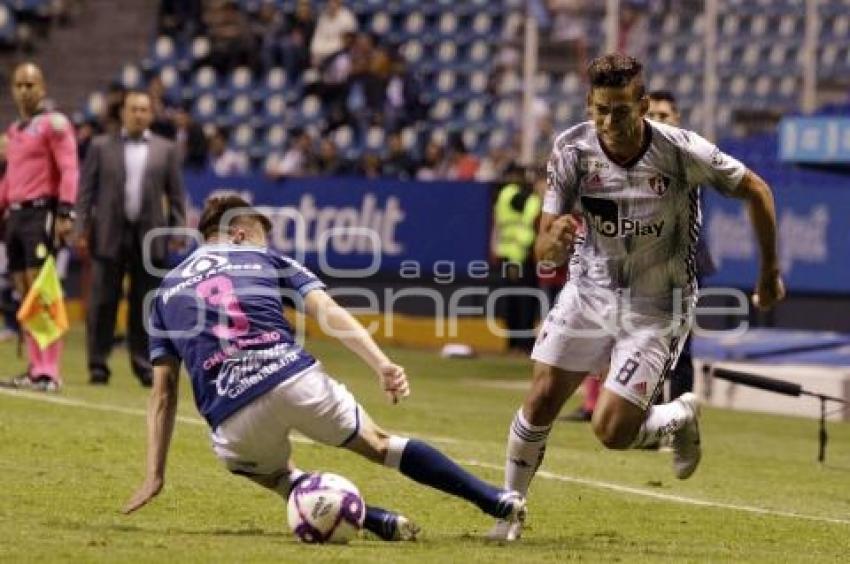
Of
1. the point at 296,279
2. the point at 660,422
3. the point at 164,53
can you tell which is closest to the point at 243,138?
the point at 164,53

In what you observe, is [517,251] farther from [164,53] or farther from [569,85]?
[164,53]

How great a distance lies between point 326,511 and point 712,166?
6.99 ft

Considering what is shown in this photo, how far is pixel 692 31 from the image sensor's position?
24.5 meters

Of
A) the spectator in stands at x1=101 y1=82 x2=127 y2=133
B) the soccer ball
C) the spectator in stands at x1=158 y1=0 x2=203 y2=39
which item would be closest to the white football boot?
the soccer ball

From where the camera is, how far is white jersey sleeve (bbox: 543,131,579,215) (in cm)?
927

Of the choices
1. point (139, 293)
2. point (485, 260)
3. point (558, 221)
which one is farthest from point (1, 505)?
point (485, 260)

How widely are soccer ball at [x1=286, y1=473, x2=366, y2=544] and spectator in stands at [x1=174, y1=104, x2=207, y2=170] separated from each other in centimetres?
1828

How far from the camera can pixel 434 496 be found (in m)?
11.3

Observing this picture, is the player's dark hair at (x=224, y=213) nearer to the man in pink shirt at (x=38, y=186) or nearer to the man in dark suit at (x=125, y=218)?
the man in pink shirt at (x=38, y=186)

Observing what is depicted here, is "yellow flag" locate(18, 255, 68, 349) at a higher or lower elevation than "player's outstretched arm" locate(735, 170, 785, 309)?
lower

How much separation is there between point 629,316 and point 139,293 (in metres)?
8.07

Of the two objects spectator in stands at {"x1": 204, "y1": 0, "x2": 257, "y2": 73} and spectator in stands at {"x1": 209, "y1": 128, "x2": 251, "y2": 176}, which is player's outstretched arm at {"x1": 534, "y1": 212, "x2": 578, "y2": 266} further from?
spectator in stands at {"x1": 204, "y1": 0, "x2": 257, "y2": 73}

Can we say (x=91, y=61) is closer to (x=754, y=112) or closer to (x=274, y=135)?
(x=274, y=135)

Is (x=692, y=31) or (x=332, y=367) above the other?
(x=692, y=31)
